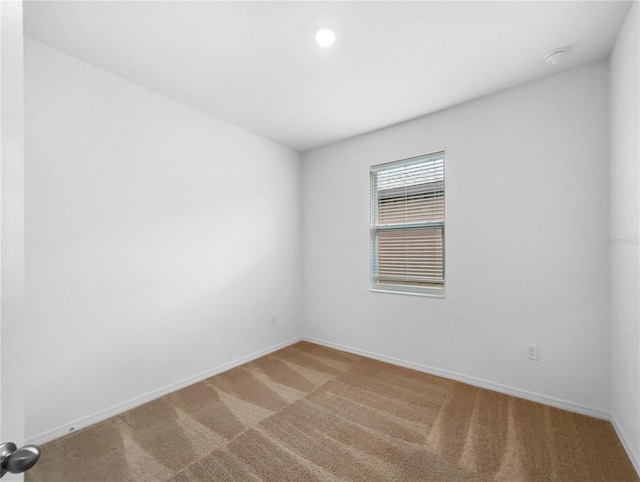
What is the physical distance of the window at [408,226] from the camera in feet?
9.45

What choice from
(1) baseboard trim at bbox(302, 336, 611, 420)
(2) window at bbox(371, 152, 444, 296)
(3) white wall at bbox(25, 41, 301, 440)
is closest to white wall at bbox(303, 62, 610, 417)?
(1) baseboard trim at bbox(302, 336, 611, 420)

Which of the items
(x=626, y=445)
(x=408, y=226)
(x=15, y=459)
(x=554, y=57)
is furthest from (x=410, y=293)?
(x=15, y=459)

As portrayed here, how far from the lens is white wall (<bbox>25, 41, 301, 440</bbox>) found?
1880 mm

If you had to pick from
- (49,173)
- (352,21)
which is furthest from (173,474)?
(352,21)

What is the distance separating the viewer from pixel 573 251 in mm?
2160

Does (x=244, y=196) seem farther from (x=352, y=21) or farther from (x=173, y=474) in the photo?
(x=173, y=474)

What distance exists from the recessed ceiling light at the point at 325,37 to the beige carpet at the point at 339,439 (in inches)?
103

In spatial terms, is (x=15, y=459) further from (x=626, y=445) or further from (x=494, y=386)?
(x=494, y=386)

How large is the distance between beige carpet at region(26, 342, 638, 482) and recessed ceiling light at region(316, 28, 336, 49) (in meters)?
2.61

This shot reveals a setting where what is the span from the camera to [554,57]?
2.00m

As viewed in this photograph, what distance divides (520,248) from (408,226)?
3.37 feet

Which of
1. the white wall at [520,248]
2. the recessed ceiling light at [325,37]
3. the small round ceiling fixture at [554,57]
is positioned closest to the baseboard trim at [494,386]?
the white wall at [520,248]

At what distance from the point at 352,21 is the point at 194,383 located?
10.3 ft

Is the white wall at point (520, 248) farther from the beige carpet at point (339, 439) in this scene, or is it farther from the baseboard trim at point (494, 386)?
the beige carpet at point (339, 439)
